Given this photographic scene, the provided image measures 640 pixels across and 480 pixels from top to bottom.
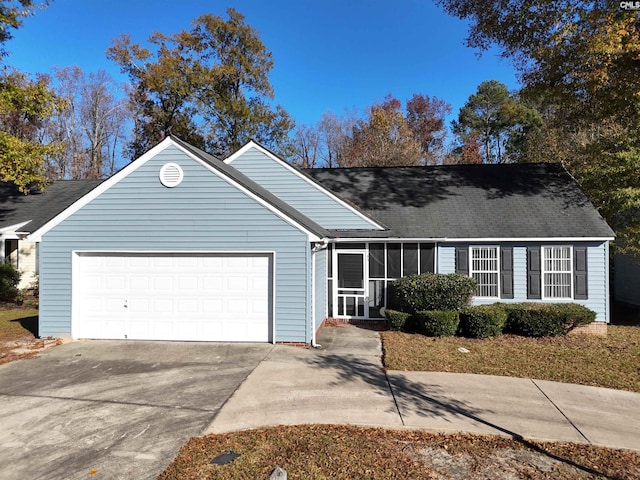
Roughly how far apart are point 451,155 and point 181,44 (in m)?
22.6

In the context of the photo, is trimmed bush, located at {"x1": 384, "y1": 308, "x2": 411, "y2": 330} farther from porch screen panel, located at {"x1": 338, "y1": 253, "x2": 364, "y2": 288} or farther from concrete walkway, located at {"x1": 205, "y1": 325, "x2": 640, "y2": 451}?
concrete walkway, located at {"x1": 205, "y1": 325, "x2": 640, "y2": 451}

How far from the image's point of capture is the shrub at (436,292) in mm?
10789

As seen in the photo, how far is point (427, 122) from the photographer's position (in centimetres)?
3591

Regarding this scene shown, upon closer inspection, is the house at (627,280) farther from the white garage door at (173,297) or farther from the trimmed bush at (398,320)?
the white garage door at (173,297)

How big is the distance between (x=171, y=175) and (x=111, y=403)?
5.43m

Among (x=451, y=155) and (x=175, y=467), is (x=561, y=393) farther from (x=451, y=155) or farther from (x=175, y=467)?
(x=451, y=155)

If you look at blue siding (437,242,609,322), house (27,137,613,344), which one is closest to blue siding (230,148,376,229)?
house (27,137,613,344)

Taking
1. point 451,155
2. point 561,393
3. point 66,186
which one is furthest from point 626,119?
point 66,186

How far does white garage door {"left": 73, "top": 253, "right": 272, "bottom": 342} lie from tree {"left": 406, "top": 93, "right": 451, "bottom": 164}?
93.3 feet

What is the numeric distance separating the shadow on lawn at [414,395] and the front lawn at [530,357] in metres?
0.62

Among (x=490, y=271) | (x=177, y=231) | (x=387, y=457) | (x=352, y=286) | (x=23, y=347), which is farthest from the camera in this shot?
(x=352, y=286)

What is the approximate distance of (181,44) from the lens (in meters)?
27.1

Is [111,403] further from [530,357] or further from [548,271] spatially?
[548,271]

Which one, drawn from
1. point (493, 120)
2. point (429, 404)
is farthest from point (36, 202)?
point (493, 120)
